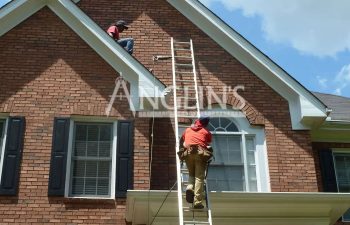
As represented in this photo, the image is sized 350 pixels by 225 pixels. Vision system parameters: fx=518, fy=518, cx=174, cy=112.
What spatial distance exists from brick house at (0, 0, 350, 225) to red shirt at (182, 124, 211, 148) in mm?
1013

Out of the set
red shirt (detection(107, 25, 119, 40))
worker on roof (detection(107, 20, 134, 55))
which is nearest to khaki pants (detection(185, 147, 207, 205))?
worker on roof (detection(107, 20, 134, 55))

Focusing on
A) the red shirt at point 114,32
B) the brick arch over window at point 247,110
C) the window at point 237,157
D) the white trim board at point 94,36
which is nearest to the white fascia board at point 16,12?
the white trim board at point 94,36

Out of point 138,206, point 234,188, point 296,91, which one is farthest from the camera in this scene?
point 296,91

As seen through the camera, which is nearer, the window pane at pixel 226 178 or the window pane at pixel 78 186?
the window pane at pixel 78 186

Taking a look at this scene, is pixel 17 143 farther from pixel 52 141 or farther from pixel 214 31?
pixel 214 31

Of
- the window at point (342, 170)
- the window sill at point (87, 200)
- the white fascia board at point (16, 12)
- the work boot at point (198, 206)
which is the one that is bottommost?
the work boot at point (198, 206)

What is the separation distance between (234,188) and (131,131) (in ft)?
7.42

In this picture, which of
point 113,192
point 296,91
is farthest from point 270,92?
point 113,192

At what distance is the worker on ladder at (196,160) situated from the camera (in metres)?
7.44

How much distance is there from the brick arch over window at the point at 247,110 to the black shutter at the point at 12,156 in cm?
370

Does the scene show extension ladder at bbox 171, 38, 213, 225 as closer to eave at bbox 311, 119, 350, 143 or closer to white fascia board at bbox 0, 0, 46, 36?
eave at bbox 311, 119, 350, 143

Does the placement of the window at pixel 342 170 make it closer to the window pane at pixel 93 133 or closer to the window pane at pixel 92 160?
the window pane at pixel 92 160

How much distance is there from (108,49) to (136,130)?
1.77m

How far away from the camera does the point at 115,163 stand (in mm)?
9445
